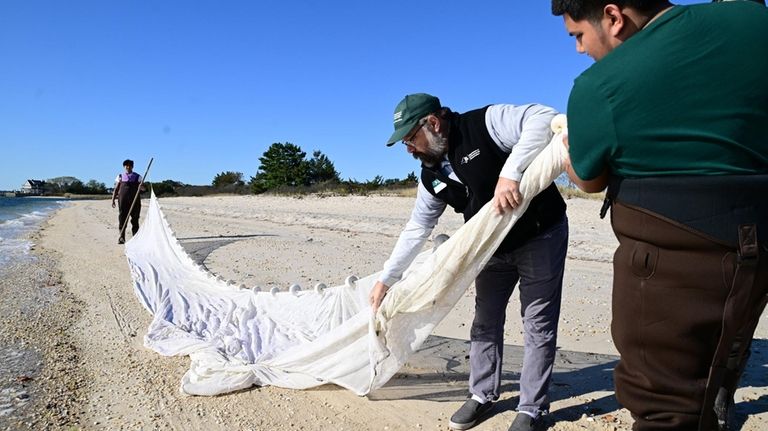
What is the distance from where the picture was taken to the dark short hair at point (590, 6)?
5.04 ft

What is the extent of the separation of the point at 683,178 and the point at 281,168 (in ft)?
192

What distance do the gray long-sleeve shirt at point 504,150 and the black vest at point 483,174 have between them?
0.06m

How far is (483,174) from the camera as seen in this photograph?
3061 mm

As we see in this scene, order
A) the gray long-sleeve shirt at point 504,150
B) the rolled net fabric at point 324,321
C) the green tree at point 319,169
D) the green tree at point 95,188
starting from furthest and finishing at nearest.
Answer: the green tree at point 95,188
the green tree at point 319,169
the rolled net fabric at point 324,321
the gray long-sleeve shirt at point 504,150

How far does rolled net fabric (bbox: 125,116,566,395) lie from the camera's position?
3018 millimetres

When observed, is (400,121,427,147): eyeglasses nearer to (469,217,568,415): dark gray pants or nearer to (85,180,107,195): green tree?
(469,217,568,415): dark gray pants

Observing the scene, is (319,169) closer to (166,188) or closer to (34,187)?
(166,188)

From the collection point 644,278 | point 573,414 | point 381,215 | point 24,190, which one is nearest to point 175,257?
point 573,414

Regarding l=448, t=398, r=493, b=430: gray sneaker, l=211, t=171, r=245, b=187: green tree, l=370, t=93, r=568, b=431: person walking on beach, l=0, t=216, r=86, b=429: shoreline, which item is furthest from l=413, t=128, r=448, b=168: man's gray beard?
l=211, t=171, r=245, b=187: green tree

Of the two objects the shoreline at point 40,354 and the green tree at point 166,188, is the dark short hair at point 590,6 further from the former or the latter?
the green tree at point 166,188

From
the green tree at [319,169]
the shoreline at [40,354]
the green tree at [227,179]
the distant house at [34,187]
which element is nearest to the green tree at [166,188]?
the green tree at [227,179]

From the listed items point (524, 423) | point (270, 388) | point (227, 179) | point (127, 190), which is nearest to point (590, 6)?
point (524, 423)

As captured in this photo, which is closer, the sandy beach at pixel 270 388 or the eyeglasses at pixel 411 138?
the eyeglasses at pixel 411 138

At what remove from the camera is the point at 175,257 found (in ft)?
22.4
